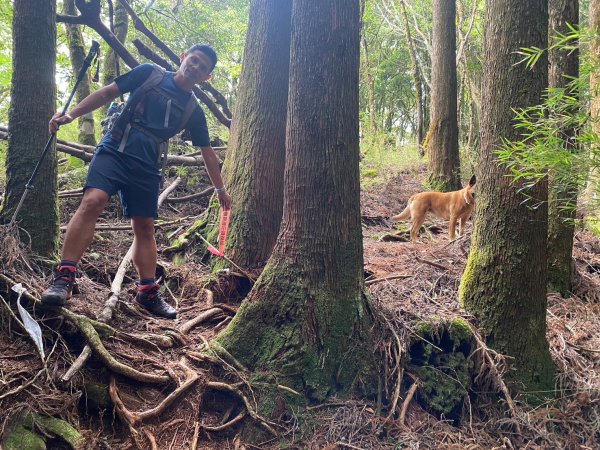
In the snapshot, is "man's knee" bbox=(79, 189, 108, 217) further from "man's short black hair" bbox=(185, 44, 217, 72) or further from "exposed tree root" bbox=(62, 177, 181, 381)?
"man's short black hair" bbox=(185, 44, 217, 72)

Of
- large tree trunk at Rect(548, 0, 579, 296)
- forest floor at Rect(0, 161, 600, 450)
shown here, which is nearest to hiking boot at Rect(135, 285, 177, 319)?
forest floor at Rect(0, 161, 600, 450)

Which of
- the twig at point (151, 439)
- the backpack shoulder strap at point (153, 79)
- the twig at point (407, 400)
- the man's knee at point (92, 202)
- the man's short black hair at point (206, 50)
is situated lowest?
the twig at point (407, 400)

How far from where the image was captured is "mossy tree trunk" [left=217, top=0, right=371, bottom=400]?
10.9 ft

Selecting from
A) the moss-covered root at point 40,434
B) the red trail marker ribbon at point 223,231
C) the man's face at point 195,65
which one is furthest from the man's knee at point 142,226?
the moss-covered root at point 40,434

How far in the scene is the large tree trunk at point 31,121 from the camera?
3596 mm

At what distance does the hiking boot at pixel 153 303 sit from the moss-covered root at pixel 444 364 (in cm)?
208

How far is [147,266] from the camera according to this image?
378 centimetres

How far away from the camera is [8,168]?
3.66 meters

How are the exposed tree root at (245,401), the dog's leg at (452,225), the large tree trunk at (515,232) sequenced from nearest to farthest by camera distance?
the exposed tree root at (245,401) < the large tree trunk at (515,232) < the dog's leg at (452,225)

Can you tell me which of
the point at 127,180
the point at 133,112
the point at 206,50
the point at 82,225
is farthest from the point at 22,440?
the point at 206,50

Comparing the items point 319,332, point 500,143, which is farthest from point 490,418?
point 500,143

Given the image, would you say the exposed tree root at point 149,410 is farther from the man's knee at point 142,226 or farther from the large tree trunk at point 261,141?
the large tree trunk at point 261,141

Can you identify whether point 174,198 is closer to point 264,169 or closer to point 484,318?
point 264,169

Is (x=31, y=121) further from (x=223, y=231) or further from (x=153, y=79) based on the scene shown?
(x=223, y=231)
